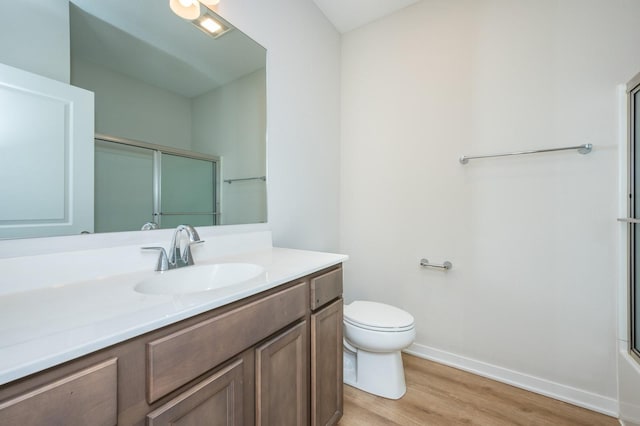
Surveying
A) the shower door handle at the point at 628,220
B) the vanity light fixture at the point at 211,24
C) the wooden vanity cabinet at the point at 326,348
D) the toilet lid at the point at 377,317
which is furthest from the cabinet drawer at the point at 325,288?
the shower door handle at the point at 628,220

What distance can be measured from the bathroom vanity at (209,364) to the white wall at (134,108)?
574 mm

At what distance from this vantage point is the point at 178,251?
3.53 feet

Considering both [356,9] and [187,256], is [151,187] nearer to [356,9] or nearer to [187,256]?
[187,256]

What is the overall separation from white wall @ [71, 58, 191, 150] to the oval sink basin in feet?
1.85

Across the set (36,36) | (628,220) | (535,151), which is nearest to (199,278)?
(36,36)

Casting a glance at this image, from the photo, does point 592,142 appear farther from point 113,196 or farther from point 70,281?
point 70,281

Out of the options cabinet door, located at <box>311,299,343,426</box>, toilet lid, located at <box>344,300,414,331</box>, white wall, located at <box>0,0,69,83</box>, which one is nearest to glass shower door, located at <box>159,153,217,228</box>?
white wall, located at <box>0,0,69,83</box>

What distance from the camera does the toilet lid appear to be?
1.44 metres

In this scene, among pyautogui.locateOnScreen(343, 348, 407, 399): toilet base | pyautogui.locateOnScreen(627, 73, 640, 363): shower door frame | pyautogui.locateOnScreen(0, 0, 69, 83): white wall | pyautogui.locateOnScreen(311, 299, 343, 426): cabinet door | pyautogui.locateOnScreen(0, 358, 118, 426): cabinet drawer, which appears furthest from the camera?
pyautogui.locateOnScreen(343, 348, 407, 399): toilet base

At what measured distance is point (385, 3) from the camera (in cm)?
192

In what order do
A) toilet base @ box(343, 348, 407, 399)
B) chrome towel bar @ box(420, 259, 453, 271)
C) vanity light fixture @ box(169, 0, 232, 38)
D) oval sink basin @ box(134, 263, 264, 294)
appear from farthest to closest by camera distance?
chrome towel bar @ box(420, 259, 453, 271) → toilet base @ box(343, 348, 407, 399) → vanity light fixture @ box(169, 0, 232, 38) → oval sink basin @ box(134, 263, 264, 294)

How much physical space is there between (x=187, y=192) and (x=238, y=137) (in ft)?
1.36

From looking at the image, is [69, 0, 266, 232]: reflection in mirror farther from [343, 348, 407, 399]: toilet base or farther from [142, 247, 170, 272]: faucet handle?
[343, 348, 407, 399]: toilet base

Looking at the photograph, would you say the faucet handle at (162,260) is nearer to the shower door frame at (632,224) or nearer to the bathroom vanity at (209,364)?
the bathroom vanity at (209,364)
